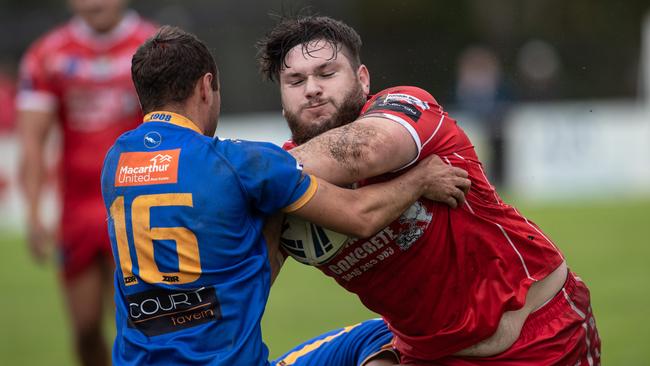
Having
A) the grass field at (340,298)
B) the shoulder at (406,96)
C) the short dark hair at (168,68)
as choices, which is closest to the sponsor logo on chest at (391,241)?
the shoulder at (406,96)

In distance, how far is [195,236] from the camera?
347 cm

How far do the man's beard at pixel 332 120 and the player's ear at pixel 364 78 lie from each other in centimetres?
8

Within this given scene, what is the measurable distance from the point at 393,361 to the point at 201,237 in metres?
1.31

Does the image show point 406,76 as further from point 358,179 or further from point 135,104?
point 358,179

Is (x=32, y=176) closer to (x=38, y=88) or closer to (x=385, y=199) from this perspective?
(x=38, y=88)

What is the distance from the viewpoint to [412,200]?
3807 millimetres

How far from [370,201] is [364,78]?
2.56 feet

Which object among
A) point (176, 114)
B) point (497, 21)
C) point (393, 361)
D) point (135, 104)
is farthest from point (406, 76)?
point (497, 21)

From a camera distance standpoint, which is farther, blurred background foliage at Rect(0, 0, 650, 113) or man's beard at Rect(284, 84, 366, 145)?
blurred background foliage at Rect(0, 0, 650, 113)

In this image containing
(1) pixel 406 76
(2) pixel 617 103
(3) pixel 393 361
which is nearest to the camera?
(3) pixel 393 361

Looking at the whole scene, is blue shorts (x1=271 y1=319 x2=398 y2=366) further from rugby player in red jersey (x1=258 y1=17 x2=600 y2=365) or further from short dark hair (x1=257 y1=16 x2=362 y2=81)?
short dark hair (x1=257 y1=16 x2=362 y2=81)

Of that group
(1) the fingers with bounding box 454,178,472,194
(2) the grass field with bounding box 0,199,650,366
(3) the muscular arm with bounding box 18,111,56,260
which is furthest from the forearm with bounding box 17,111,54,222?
(1) the fingers with bounding box 454,178,472,194

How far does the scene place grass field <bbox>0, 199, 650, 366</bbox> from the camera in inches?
335

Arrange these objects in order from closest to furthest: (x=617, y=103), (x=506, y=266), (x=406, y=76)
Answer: (x=506, y=266)
(x=406, y=76)
(x=617, y=103)
